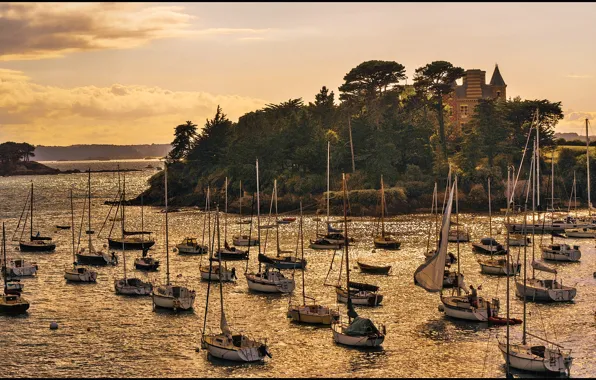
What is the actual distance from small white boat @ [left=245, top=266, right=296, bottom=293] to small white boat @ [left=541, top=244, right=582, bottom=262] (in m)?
35.1

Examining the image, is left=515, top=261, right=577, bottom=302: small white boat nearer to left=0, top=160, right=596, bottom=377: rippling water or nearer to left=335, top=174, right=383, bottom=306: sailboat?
left=0, top=160, right=596, bottom=377: rippling water

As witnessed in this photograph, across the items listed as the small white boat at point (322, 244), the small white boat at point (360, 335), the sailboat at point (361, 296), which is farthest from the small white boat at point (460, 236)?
the small white boat at point (360, 335)

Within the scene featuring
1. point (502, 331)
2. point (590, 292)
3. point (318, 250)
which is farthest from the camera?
point (318, 250)

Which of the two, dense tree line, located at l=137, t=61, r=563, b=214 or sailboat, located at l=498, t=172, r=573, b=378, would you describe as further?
dense tree line, located at l=137, t=61, r=563, b=214

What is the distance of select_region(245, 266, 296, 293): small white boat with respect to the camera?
82.5 meters

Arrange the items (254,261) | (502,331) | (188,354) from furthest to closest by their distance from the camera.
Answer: (254,261)
(502,331)
(188,354)

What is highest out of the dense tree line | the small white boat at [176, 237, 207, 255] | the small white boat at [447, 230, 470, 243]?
the dense tree line

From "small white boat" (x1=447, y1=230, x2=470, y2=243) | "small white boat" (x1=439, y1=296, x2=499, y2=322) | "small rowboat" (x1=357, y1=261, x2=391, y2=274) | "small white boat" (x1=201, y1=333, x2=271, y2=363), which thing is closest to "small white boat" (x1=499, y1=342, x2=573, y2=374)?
"small white boat" (x1=439, y1=296, x2=499, y2=322)

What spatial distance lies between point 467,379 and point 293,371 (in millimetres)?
11742

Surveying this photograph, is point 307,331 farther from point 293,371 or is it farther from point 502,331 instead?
point 502,331

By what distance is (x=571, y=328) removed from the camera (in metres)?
67.5

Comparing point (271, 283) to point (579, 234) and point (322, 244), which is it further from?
point (579, 234)

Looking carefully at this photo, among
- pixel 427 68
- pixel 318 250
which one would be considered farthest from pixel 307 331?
pixel 427 68

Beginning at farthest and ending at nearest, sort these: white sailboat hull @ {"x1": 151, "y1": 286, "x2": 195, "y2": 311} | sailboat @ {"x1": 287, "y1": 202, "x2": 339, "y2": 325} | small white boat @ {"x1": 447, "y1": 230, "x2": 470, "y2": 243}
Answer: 1. small white boat @ {"x1": 447, "y1": 230, "x2": 470, "y2": 243}
2. white sailboat hull @ {"x1": 151, "y1": 286, "x2": 195, "y2": 311}
3. sailboat @ {"x1": 287, "y1": 202, "x2": 339, "y2": 325}
